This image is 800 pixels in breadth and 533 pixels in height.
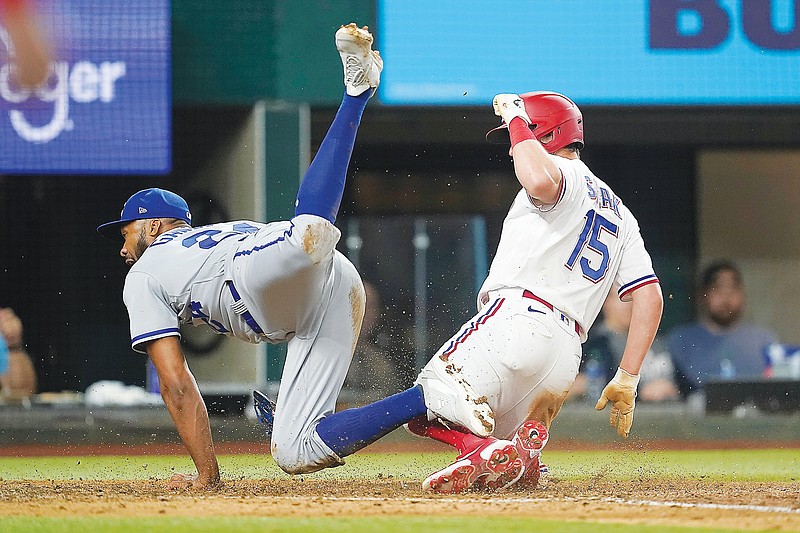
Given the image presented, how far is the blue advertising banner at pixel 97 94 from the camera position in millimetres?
7676

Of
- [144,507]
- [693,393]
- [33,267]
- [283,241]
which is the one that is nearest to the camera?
[144,507]

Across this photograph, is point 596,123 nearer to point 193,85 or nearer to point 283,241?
point 193,85

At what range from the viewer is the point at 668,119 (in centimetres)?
907

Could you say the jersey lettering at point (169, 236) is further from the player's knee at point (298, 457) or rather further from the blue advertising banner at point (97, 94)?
the blue advertising banner at point (97, 94)

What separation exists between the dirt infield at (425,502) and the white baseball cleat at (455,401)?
0.71ft

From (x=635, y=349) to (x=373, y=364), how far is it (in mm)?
3943

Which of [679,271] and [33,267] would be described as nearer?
[33,267]

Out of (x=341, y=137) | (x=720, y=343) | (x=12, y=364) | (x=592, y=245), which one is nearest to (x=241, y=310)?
(x=341, y=137)

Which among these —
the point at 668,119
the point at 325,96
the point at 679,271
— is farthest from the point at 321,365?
the point at 679,271

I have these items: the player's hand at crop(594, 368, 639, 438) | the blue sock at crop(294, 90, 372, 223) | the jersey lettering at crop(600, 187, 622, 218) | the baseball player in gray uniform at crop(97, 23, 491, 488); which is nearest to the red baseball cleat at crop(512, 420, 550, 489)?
the baseball player in gray uniform at crop(97, 23, 491, 488)

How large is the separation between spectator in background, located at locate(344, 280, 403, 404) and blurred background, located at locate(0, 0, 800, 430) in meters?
0.02

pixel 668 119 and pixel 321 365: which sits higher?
pixel 668 119

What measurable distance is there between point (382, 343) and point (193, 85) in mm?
2175

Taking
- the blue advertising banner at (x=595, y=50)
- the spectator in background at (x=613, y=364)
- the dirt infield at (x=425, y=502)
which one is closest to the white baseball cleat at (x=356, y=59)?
the dirt infield at (x=425, y=502)
